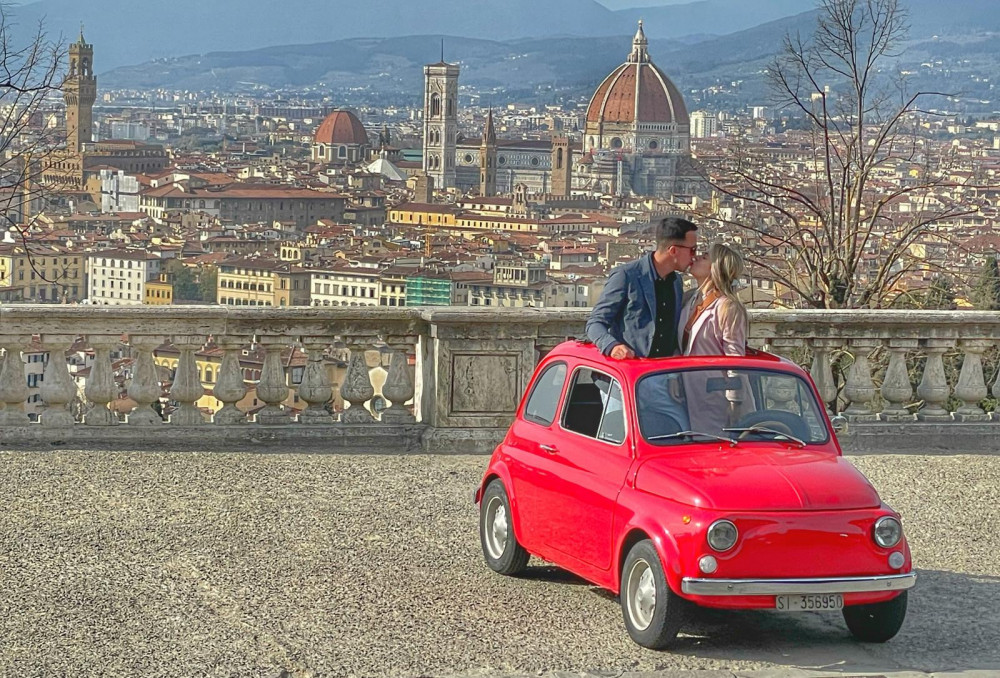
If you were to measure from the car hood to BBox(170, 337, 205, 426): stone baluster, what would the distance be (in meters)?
3.26

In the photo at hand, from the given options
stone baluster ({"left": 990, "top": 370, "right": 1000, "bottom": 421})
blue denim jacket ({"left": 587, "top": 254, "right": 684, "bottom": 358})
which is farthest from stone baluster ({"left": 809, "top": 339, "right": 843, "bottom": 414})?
blue denim jacket ({"left": 587, "top": 254, "right": 684, "bottom": 358})

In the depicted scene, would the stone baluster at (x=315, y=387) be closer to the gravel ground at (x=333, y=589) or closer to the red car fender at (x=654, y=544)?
the gravel ground at (x=333, y=589)

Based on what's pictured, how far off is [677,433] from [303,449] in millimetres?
3027

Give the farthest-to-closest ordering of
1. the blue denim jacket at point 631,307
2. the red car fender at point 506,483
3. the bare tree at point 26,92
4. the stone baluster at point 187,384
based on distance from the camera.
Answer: the bare tree at point 26,92
the stone baluster at point 187,384
the blue denim jacket at point 631,307
the red car fender at point 506,483

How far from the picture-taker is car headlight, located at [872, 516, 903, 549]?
424cm

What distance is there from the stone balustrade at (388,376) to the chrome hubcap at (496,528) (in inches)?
85.1

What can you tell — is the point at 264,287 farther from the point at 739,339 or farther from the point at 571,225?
the point at 739,339

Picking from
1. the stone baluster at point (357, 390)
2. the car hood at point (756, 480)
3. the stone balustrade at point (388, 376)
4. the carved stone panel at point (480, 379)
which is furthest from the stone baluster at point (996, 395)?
the car hood at point (756, 480)

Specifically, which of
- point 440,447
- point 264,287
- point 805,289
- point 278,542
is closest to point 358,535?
point 278,542

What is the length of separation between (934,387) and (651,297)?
306 cm

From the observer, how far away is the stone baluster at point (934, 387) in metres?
7.79

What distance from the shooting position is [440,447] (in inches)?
290

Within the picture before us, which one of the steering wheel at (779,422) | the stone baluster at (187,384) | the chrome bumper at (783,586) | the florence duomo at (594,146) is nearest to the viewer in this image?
the chrome bumper at (783,586)

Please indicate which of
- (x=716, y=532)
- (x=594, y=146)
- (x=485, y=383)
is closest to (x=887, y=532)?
(x=716, y=532)
